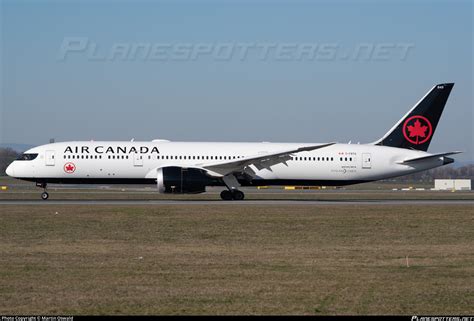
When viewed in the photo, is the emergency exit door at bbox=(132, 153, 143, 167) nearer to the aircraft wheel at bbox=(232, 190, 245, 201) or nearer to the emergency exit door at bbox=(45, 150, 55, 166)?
the emergency exit door at bbox=(45, 150, 55, 166)

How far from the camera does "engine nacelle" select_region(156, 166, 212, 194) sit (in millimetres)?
45406

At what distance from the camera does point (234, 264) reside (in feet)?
62.3

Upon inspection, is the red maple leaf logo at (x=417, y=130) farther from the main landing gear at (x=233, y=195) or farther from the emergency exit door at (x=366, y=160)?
the main landing gear at (x=233, y=195)

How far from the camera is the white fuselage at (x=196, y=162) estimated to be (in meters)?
47.4

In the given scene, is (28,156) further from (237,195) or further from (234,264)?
(234,264)

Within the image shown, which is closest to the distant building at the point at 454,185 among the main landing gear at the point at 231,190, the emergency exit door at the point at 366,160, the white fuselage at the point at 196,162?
the white fuselage at the point at 196,162

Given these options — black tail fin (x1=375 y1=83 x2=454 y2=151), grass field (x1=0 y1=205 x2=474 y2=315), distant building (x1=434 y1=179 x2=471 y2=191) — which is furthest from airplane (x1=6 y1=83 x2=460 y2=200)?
distant building (x1=434 y1=179 x2=471 y2=191)

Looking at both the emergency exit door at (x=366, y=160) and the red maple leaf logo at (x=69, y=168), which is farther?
the emergency exit door at (x=366, y=160)

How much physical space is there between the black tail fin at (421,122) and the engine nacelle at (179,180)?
14446 millimetres

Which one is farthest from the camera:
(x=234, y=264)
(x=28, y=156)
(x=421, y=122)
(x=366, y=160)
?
(x=421, y=122)

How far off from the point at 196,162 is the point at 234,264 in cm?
2991

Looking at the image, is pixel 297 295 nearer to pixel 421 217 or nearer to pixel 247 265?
pixel 247 265

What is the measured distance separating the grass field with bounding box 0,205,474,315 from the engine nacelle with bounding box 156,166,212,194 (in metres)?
11.8

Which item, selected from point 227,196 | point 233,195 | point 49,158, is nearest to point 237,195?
point 233,195
